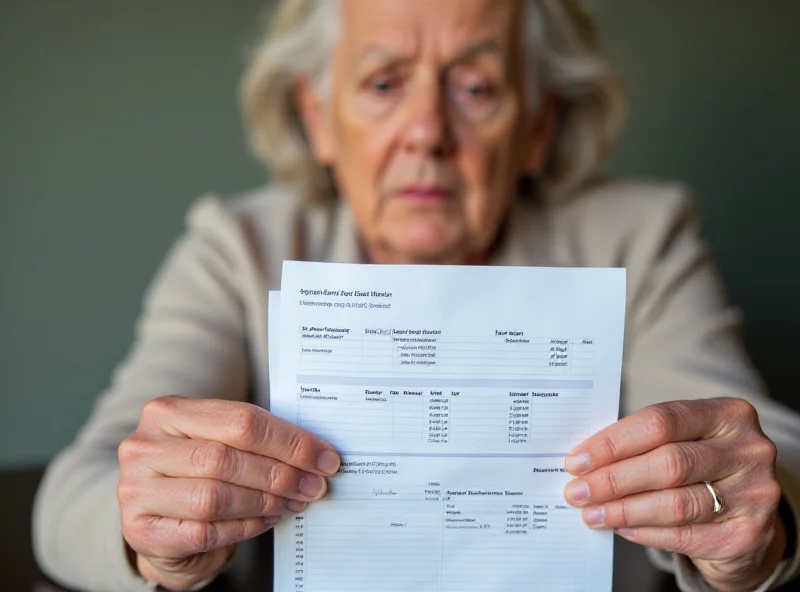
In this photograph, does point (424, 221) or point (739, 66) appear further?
point (739, 66)

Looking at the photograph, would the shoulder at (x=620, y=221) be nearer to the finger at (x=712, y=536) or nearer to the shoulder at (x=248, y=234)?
the shoulder at (x=248, y=234)

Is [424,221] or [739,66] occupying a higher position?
[739,66]

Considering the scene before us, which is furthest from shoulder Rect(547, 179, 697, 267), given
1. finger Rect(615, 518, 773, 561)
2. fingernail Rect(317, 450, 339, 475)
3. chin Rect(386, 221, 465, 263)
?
fingernail Rect(317, 450, 339, 475)

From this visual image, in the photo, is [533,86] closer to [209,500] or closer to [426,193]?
[426,193]

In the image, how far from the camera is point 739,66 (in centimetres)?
159

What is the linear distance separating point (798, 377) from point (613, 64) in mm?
912

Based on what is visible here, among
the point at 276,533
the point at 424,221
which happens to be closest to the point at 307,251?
the point at 424,221

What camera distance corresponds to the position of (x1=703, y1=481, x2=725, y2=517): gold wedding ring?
685 millimetres

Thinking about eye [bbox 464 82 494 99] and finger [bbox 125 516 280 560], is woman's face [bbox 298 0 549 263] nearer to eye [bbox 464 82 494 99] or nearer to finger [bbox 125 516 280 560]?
eye [bbox 464 82 494 99]

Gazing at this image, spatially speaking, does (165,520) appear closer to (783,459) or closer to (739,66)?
(783,459)

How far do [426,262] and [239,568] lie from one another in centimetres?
49

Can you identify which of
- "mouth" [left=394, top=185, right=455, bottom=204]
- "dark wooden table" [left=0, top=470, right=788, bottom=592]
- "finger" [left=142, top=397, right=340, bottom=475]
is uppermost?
"mouth" [left=394, top=185, right=455, bottom=204]

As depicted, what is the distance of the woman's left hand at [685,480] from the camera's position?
675 millimetres

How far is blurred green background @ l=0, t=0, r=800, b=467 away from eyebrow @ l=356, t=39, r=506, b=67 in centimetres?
63
